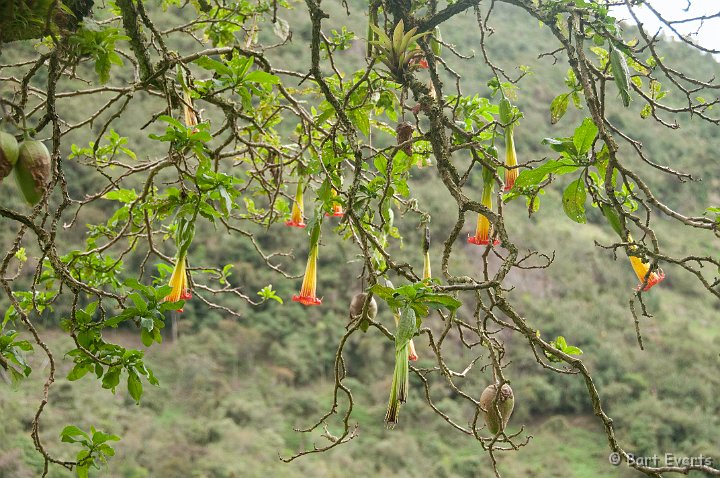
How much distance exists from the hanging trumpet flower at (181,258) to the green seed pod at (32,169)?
0.99 ft

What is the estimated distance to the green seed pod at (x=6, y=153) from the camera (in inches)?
28.1

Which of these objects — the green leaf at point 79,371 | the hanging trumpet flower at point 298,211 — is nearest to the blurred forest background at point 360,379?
the hanging trumpet flower at point 298,211

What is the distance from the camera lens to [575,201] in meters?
1.07

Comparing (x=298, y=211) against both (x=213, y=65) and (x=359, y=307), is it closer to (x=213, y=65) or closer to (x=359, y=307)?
(x=359, y=307)

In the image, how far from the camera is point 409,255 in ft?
29.3

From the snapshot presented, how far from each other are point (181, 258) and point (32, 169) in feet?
1.31

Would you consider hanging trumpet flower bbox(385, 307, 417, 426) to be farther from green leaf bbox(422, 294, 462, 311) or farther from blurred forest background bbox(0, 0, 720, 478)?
blurred forest background bbox(0, 0, 720, 478)

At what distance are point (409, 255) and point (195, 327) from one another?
3068mm

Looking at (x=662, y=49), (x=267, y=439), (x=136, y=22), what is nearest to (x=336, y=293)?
(x=267, y=439)

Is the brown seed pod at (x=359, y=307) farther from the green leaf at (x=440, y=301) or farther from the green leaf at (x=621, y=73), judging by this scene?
the green leaf at (x=621, y=73)

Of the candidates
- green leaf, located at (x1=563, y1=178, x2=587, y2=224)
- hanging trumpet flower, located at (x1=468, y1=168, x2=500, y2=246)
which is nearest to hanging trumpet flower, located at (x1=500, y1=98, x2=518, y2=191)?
hanging trumpet flower, located at (x1=468, y1=168, x2=500, y2=246)

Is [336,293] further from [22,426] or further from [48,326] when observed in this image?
[22,426]

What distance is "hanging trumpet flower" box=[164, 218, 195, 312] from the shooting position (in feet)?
3.53

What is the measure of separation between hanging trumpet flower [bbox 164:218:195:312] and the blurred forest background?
344cm
